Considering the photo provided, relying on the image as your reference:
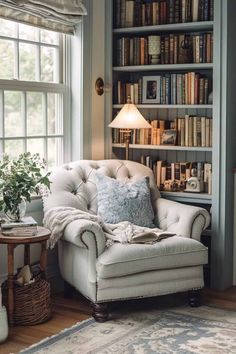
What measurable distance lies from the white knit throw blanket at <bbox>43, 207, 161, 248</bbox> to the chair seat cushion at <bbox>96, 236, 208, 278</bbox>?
0.40 ft

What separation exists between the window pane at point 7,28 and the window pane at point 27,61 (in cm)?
11

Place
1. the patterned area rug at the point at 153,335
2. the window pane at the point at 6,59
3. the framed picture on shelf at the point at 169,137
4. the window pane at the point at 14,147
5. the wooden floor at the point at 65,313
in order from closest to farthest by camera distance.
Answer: the patterned area rug at the point at 153,335, the wooden floor at the point at 65,313, the window pane at the point at 6,59, the window pane at the point at 14,147, the framed picture on shelf at the point at 169,137

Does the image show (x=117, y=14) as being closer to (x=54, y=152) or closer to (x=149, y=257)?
(x=54, y=152)

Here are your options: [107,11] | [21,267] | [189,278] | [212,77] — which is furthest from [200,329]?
[107,11]

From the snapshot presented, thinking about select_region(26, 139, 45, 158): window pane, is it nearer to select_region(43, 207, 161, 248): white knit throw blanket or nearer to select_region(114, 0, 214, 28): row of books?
select_region(43, 207, 161, 248): white knit throw blanket

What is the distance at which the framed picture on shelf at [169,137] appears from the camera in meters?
5.12

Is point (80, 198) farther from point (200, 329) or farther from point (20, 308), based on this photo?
point (200, 329)

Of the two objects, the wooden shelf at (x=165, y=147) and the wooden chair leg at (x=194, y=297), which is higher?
the wooden shelf at (x=165, y=147)

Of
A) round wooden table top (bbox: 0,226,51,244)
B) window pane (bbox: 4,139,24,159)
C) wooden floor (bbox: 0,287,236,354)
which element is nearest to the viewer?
wooden floor (bbox: 0,287,236,354)

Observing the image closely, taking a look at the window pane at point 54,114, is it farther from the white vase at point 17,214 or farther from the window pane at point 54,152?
the white vase at point 17,214

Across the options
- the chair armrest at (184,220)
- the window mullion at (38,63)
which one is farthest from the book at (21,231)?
the window mullion at (38,63)

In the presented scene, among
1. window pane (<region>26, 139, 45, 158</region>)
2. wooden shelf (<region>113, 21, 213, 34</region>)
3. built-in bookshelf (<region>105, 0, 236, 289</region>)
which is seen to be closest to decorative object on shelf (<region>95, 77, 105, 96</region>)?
built-in bookshelf (<region>105, 0, 236, 289</region>)

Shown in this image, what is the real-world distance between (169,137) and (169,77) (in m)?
0.48

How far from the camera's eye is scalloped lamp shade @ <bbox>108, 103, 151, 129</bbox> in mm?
4898
